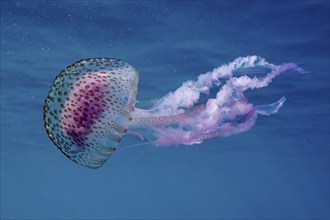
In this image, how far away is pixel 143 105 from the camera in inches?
154

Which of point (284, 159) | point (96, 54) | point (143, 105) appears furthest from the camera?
point (284, 159)

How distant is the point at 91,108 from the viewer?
9.12ft

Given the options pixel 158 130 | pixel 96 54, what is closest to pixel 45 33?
pixel 96 54

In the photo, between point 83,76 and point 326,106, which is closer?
point 83,76

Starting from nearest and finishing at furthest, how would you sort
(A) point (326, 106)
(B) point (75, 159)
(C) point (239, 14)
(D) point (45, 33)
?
(B) point (75, 159)
(C) point (239, 14)
(D) point (45, 33)
(A) point (326, 106)

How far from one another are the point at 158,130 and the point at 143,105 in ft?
1.32

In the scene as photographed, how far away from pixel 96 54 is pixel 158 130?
9753mm

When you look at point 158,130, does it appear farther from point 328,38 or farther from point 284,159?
point 284,159

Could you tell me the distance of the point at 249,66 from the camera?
395cm

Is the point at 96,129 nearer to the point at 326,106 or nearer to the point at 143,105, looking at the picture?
the point at 143,105

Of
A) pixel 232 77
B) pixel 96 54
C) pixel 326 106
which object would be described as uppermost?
pixel 232 77

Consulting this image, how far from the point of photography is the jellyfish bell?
2682 mm

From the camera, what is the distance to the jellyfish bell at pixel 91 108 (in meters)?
2.68

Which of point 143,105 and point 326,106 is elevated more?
point 143,105
